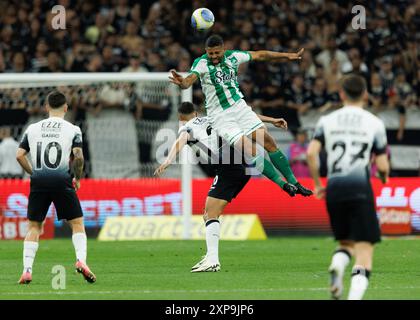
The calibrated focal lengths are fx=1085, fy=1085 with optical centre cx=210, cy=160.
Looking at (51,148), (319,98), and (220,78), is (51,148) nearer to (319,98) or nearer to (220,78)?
(220,78)

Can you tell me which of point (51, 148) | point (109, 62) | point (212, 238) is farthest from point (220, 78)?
point (109, 62)

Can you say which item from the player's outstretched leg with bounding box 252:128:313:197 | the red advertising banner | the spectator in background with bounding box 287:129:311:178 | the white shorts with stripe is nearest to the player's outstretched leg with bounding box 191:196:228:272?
the white shorts with stripe

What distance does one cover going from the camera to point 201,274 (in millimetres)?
14664

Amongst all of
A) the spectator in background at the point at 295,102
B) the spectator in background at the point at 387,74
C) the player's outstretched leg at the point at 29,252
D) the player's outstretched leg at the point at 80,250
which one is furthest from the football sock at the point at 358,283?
the spectator in background at the point at 387,74

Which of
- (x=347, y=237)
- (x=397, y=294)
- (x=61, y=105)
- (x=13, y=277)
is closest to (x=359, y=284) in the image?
(x=347, y=237)

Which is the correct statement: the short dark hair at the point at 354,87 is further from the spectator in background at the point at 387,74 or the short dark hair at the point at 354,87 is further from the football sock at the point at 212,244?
the spectator in background at the point at 387,74

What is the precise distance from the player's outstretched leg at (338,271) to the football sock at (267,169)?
5231mm

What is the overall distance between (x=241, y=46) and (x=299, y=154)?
3650 mm

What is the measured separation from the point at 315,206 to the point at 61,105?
38.1ft

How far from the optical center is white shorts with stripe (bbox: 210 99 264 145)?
15.7 meters

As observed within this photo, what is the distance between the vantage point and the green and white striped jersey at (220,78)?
1543 centimetres

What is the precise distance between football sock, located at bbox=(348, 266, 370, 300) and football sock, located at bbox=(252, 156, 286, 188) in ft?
17.6

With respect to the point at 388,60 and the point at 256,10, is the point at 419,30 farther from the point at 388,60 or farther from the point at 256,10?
the point at 256,10

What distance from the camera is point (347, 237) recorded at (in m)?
10.5
